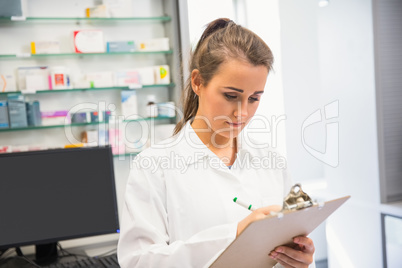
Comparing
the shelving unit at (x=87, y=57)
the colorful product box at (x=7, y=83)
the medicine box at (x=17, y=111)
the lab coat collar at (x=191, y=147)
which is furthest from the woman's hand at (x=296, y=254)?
the colorful product box at (x=7, y=83)

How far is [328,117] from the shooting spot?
9.32 ft

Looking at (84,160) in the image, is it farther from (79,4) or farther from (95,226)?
(79,4)

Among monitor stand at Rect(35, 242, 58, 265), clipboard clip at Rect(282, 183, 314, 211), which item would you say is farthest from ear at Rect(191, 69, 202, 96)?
monitor stand at Rect(35, 242, 58, 265)

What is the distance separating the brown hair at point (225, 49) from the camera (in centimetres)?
120

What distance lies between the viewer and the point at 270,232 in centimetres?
91

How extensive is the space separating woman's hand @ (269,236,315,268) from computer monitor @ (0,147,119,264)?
1199mm

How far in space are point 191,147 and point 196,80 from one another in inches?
8.3

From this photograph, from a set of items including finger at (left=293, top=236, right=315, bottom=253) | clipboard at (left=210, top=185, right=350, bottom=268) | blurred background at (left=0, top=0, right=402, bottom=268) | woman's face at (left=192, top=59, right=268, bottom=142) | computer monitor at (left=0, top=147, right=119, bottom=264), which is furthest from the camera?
blurred background at (left=0, top=0, right=402, bottom=268)

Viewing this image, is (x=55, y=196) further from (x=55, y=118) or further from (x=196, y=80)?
(x=196, y=80)

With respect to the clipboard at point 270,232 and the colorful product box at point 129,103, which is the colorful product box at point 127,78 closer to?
the colorful product box at point 129,103

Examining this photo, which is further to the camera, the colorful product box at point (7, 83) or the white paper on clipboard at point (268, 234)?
the colorful product box at point (7, 83)

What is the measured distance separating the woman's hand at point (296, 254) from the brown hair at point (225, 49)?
509mm

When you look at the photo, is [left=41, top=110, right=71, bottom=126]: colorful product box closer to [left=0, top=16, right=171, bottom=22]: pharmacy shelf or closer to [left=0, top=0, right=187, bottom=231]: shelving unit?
[left=0, top=0, right=187, bottom=231]: shelving unit

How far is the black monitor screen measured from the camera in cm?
195
